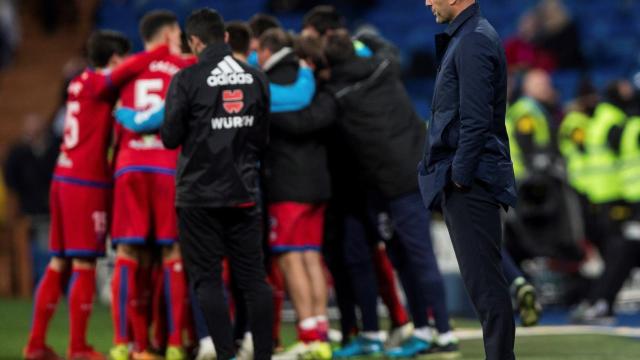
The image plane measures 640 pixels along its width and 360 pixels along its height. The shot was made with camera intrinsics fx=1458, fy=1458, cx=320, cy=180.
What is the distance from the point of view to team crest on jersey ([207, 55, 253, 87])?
8117 mm

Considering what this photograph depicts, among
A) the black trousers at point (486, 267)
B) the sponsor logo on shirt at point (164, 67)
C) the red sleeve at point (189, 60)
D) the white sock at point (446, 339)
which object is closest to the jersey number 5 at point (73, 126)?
the sponsor logo on shirt at point (164, 67)

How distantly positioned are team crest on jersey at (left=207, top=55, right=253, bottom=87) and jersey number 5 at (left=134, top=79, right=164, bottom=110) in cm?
112

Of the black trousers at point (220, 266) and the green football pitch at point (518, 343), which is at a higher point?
the black trousers at point (220, 266)

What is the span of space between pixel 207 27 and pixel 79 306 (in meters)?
2.24

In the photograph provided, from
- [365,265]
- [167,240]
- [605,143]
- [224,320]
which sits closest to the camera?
[224,320]

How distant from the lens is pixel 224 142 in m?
8.08

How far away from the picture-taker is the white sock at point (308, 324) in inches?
371

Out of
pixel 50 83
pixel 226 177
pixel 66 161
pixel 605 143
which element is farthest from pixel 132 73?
pixel 50 83

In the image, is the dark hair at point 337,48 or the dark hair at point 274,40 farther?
the dark hair at point 337,48

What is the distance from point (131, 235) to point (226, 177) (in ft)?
4.57

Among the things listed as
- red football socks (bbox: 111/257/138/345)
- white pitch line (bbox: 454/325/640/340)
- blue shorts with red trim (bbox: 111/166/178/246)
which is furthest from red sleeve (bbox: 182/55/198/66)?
white pitch line (bbox: 454/325/640/340)

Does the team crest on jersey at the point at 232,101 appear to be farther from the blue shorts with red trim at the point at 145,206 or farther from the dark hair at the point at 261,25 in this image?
the dark hair at the point at 261,25

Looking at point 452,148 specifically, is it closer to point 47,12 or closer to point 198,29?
point 198,29

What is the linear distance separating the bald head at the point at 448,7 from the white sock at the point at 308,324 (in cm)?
300
